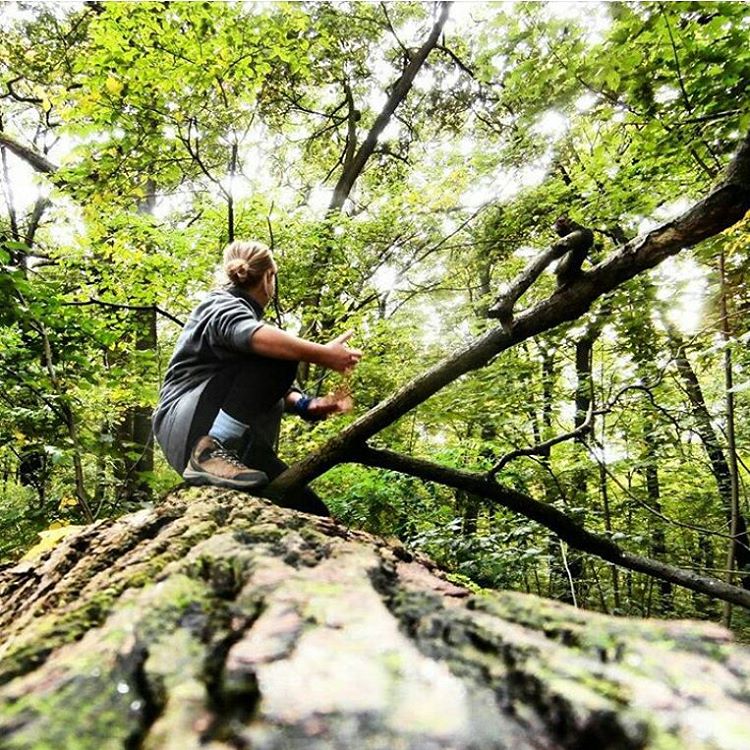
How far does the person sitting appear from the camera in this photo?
1.77m

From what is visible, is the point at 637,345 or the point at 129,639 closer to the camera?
the point at 129,639

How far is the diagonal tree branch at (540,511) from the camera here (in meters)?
2.33

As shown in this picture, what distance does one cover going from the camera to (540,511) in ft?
8.00

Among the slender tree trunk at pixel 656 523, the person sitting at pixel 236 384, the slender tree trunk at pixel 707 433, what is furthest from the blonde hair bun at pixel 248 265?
the slender tree trunk at pixel 656 523

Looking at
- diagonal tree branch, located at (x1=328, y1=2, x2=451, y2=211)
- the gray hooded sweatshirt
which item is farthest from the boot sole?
diagonal tree branch, located at (x1=328, y1=2, x2=451, y2=211)

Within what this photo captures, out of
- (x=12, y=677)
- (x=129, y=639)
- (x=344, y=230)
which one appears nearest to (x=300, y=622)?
(x=129, y=639)

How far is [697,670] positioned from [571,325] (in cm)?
358

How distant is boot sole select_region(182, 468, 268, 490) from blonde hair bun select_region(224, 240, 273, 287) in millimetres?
979

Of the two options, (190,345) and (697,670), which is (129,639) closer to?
(697,670)

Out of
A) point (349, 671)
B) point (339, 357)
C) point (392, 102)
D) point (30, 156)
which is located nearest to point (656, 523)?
point (339, 357)

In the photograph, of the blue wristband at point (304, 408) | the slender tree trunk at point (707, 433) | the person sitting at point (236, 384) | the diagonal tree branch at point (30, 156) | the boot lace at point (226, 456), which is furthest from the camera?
the diagonal tree branch at point (30, 156)

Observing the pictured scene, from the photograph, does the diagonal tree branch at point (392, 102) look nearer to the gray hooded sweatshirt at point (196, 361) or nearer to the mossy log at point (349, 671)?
the gray hooded sweatshirt at point (196, 361)

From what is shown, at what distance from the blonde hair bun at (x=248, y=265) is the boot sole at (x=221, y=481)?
98 cm

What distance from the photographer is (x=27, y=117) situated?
902 centimetres
